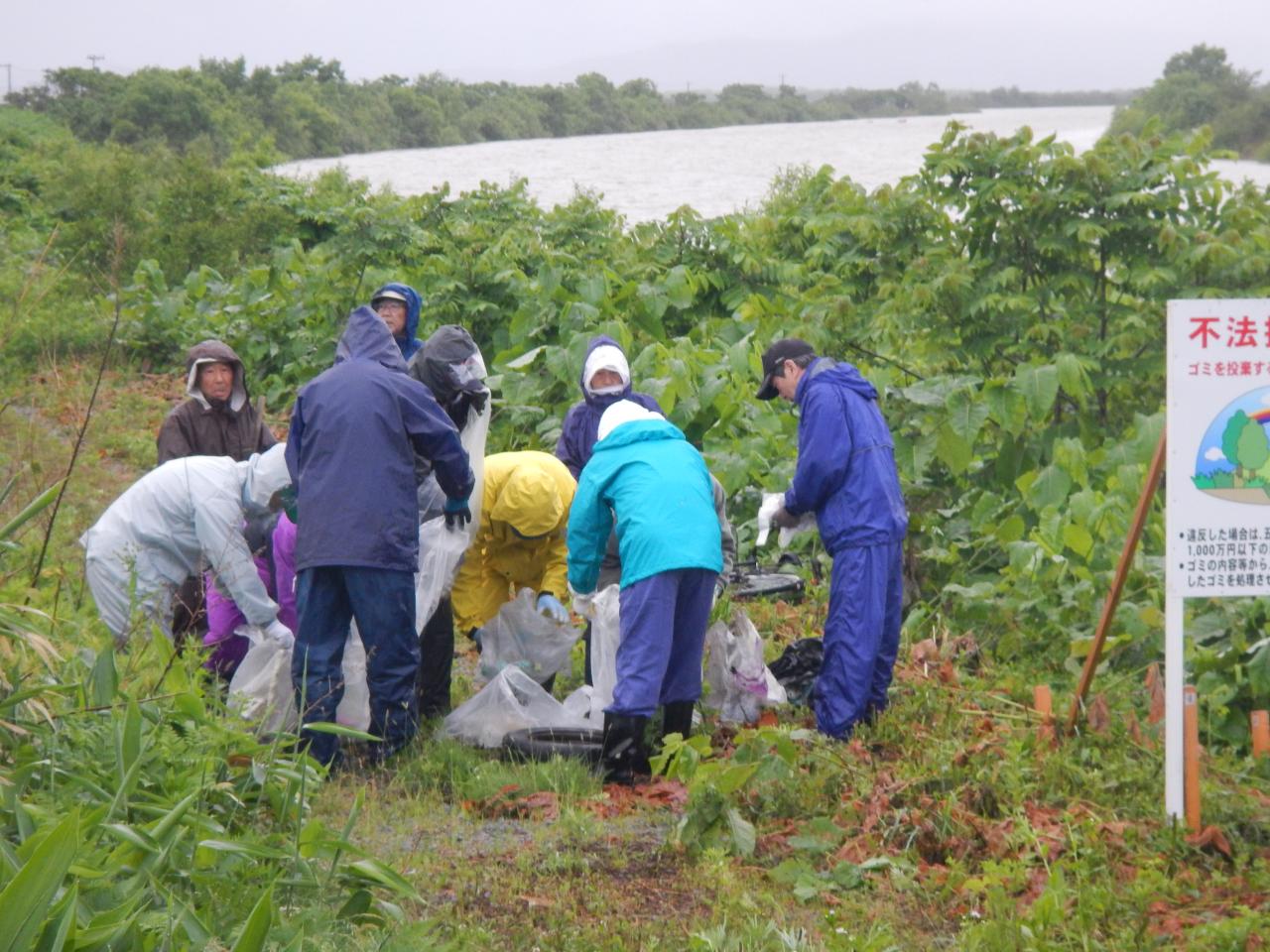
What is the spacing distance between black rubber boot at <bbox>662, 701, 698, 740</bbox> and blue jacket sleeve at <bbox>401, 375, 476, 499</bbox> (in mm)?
1234

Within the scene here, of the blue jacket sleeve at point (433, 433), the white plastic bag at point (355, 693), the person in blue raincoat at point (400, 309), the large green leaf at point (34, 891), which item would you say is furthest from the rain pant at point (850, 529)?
the large green leaf at point (34, 891)

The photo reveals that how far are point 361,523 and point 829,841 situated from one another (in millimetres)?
2046

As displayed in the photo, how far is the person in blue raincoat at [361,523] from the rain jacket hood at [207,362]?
5.34ft

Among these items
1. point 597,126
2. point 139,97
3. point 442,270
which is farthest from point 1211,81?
point 442,270

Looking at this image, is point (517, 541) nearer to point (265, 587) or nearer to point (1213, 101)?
point (265, 587)

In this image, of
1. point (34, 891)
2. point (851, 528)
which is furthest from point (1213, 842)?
point (34, 891)

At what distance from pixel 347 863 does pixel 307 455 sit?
7.14 ft

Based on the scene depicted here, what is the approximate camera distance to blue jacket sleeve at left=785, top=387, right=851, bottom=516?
5.97 meters

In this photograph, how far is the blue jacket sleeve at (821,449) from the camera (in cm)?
597

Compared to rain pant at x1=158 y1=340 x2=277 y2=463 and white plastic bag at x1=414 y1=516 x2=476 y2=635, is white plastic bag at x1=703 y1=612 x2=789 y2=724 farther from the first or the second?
rain pant at x1=158 y1=340 x2=277 y2=463

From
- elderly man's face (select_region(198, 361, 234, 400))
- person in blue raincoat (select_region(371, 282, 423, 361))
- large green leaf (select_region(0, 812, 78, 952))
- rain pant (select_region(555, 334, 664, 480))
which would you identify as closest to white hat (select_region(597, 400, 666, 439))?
rain pant (select_region(555, 334, 664, 480))

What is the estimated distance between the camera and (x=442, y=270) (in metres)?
12.5

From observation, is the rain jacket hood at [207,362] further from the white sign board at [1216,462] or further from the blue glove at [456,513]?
the white sign board at [1216,462]

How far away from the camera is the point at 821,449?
5980mm
